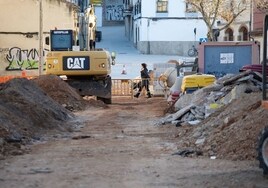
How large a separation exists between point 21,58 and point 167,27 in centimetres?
2837

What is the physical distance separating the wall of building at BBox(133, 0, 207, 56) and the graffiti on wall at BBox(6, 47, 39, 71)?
2681 centimetres

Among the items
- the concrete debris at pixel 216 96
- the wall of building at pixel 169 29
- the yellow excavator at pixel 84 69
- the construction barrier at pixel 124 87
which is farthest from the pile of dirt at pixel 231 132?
the wall of building at pixel 169 29

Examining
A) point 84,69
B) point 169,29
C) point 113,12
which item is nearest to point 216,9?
point 84,69

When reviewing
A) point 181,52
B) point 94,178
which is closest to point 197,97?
point 94,178

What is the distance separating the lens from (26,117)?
1792cm

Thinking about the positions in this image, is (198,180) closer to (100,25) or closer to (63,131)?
(63,131)

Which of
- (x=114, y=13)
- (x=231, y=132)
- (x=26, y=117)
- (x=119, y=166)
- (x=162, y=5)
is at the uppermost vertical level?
(x=114, y=13)

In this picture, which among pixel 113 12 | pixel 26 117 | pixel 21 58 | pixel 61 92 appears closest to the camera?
pixel 26 117

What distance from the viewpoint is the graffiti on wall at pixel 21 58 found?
45.7 meters

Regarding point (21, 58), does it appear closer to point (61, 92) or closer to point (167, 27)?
point (61, 92)

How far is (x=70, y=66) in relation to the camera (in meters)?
28.2

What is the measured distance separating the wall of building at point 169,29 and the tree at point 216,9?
65.4 ft

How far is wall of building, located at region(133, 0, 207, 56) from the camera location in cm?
7088

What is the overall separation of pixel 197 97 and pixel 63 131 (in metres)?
4.46
